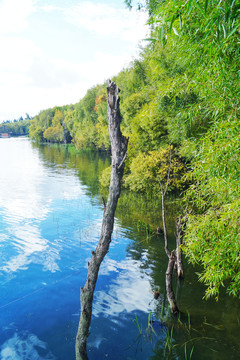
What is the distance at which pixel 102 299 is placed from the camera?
948 cm

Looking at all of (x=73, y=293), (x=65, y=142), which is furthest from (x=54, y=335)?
(x=65, y=142)

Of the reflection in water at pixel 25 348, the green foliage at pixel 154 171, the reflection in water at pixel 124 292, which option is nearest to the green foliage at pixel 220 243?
the reflection in water at pixel 124 292

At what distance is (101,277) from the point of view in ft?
35.9

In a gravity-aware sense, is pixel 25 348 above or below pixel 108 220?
below

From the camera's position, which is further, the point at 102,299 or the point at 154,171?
the point at 154,171

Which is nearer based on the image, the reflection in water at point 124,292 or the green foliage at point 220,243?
the green foliage at point 220,243

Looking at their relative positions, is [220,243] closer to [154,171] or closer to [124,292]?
[124,292]

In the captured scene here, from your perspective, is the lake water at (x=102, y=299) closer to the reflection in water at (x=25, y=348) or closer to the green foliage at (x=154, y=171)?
the reflection in water at (x=25, y=348)

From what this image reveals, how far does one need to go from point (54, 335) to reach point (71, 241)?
682 cm

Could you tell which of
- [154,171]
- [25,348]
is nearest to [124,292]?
[25,348]

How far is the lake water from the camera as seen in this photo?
718 cm

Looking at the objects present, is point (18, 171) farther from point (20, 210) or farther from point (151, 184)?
point (151, 184)

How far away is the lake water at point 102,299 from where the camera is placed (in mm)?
7184

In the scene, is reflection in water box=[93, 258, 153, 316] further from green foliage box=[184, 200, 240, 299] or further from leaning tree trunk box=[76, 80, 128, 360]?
green foliage box=[184, 200, 240, 299]
